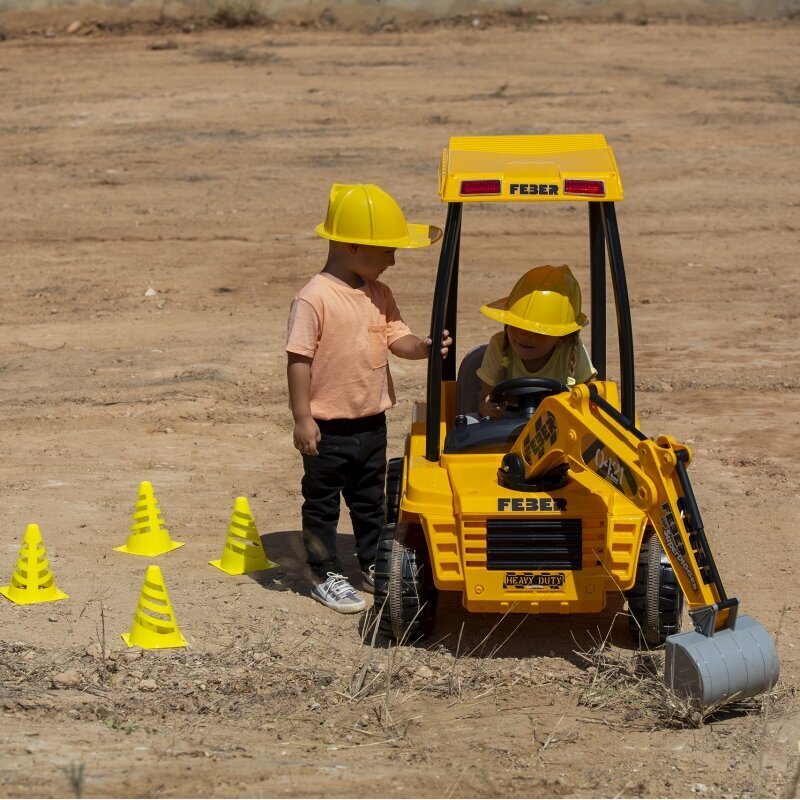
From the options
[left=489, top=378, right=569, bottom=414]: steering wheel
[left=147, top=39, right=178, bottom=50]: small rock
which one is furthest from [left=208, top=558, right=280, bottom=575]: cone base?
[left=147, top=39, right=178, bottom=50]: small rock

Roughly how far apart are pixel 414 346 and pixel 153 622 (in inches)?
62.1

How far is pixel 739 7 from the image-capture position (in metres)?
22.0

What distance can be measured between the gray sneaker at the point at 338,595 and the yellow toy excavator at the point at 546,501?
1.16ft

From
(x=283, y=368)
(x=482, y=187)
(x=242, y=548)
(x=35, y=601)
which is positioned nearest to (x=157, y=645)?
(x=35, y=601)

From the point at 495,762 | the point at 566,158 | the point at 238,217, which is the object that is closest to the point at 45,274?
the point at 238,217

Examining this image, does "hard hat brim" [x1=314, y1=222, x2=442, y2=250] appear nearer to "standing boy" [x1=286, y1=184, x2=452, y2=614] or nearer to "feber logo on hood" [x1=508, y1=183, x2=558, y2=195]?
"standing boy" [x1=286, y1=184, x2=452, y2=614]

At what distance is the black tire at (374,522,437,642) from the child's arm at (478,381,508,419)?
2.21 feet

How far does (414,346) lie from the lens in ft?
18.5

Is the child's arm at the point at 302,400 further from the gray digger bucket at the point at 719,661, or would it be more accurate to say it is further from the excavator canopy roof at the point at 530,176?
the gray digger bucket at the point at 719,661

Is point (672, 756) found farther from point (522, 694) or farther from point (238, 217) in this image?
point (238, 217)

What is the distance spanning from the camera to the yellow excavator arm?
451 centimetres

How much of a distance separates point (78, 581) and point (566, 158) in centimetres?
291

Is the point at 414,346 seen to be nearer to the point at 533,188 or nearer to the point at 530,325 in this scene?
the point at 530,325

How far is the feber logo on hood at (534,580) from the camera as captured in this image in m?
5.15
